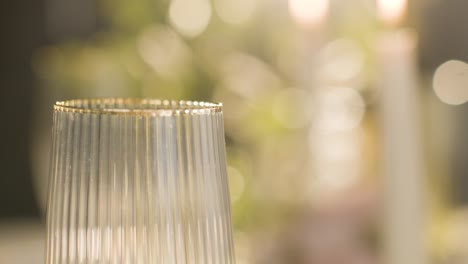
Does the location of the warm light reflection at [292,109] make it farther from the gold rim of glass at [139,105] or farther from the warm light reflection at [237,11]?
the gold rim of glass at [139,105]

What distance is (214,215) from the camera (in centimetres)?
46

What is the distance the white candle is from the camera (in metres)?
0.46

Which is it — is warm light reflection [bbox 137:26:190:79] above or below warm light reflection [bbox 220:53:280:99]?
above

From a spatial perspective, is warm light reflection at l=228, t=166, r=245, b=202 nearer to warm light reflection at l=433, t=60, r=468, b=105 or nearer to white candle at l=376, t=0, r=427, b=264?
warm light reflection at l=433, t=60, r=468, b=105

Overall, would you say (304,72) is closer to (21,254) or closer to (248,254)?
(248,254)

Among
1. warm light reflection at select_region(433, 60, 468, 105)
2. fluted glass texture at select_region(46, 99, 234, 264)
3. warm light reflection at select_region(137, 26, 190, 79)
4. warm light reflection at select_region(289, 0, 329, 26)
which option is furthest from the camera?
warm light reflection at select_region(137, 26, 190, 79)

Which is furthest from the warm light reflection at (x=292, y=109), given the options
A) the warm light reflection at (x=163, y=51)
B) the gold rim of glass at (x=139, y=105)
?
the gold rim of glass at (x=139, y=105)

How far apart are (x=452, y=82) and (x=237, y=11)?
25cm

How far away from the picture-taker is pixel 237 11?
930mm

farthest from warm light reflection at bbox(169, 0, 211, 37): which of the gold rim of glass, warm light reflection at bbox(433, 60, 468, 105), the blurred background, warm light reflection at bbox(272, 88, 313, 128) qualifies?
the gold rim of glass

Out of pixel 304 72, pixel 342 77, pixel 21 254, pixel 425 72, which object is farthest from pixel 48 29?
pixel 304 72

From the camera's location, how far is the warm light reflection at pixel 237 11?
3.04ft

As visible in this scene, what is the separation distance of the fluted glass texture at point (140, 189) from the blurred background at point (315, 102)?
105mm

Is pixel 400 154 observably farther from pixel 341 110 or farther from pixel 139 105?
pixel 341 110
